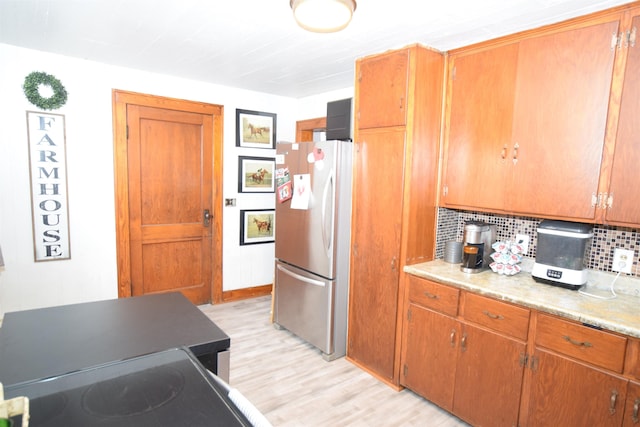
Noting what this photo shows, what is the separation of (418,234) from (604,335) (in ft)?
3.68

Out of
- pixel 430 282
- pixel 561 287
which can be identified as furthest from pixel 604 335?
pixel 430 282

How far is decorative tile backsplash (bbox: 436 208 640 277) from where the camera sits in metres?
1.95

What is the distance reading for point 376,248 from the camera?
8.44ft

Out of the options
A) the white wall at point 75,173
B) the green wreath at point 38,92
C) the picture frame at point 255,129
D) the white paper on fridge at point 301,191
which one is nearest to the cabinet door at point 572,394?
the white paper on fridge at point 301,191

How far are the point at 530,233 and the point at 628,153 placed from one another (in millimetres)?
752

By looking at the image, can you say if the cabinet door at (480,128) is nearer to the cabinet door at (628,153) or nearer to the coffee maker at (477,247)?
the coffee maker at (477,247)

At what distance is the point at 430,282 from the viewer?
2244mm

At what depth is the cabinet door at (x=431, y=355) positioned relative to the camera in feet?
7.06

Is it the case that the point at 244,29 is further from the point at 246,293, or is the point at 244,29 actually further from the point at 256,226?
the point at 246,293

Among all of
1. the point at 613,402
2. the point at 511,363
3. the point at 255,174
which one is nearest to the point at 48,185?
the point at 255,174

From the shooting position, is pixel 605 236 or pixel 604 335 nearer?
pixel 604 335

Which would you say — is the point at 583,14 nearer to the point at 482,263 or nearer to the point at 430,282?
the point at 482,263

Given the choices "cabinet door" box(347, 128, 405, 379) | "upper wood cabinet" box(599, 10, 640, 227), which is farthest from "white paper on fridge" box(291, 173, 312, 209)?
"upper wood cabinet" box(599, 10, 640, 227)

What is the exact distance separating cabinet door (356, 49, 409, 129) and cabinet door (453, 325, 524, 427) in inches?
55.8
